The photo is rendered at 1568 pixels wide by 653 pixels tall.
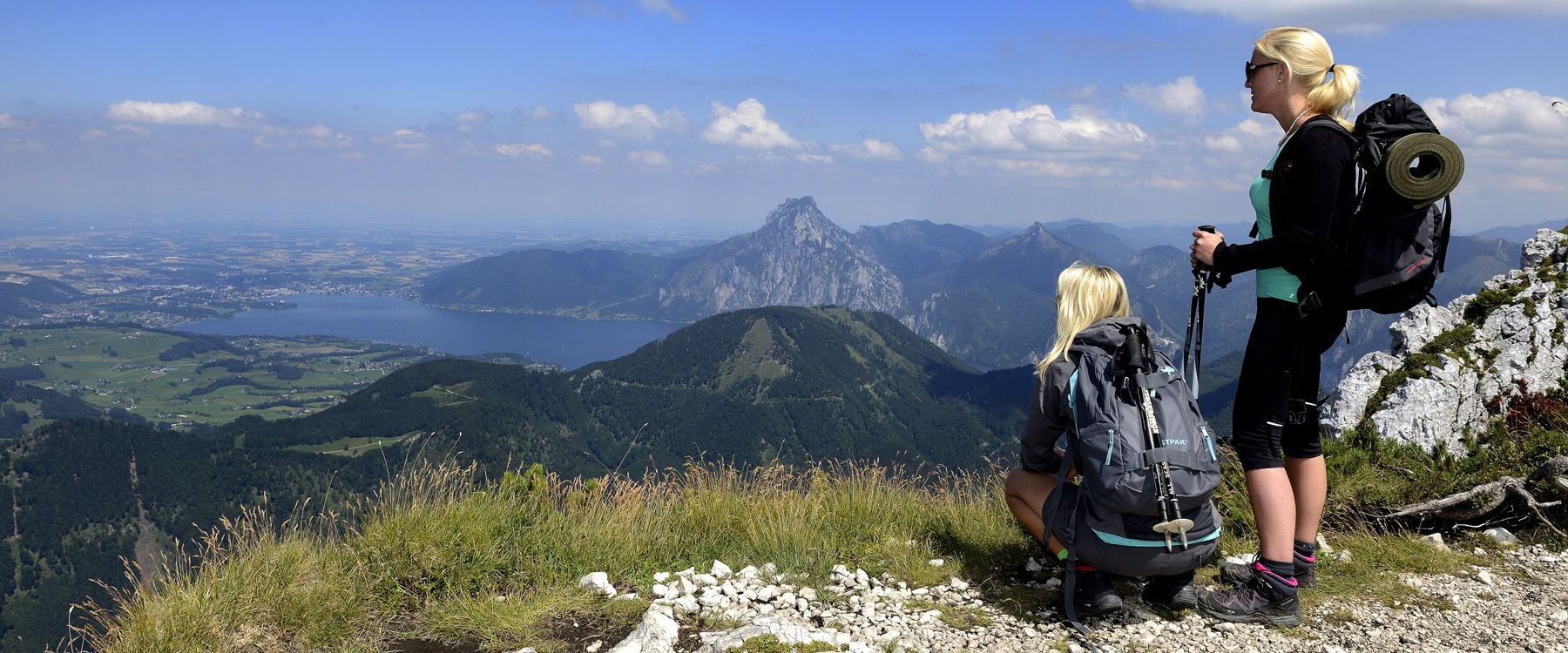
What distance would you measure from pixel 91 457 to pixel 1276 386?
164 m

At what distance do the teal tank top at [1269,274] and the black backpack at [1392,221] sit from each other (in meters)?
0.12

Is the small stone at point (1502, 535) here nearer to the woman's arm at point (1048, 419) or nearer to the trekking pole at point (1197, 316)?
the trekking pole at point (1197, 316)

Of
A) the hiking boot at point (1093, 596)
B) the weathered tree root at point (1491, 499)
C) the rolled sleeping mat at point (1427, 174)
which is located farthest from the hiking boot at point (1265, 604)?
the weathered tree root at point (1491, 499)

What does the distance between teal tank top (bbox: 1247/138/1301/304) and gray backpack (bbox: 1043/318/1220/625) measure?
23.9 inches

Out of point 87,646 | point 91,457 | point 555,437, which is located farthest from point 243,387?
point 87,646

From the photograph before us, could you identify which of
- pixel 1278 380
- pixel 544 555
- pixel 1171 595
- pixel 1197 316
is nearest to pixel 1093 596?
pixel 1171 595

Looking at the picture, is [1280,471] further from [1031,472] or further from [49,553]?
[49,553]

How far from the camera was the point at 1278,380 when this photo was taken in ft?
12.6

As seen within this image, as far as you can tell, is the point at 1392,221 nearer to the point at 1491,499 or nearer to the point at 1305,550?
the point at 1305,550

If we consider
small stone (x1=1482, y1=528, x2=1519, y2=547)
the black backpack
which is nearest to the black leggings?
the black backpack

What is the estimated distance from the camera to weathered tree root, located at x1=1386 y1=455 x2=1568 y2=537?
16.5ft

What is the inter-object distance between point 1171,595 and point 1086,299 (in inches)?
64.4

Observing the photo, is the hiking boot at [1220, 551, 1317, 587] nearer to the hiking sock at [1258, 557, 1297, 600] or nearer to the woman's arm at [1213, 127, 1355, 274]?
the hiking sock at [1258, 557, 1297, 600]

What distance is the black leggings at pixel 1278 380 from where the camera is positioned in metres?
3.74
